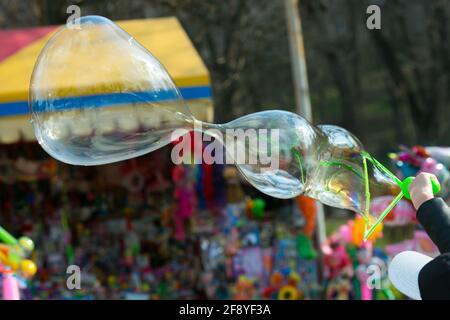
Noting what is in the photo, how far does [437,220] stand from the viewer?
2.19 metres

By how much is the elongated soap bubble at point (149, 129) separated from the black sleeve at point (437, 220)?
2.24ft

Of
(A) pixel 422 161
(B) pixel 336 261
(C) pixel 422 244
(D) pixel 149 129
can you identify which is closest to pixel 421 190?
(D) pixel 149 129

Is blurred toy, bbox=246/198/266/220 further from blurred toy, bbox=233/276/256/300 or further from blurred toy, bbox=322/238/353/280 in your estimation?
blurred toy, bbox=322/238/353/280

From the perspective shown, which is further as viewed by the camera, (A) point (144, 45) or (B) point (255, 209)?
(B) point (255, 209)

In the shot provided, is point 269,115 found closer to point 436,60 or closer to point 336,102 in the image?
point 436,60

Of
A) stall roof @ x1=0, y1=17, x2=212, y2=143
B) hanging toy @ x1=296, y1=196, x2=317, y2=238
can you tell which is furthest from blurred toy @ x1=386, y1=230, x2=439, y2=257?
stall roof @ x1=0, y1=17, x2=212, y2=143

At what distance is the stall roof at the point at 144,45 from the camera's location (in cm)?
635

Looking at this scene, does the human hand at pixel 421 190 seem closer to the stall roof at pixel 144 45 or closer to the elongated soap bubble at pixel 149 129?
the elongated soap bubble at pixel 149 129

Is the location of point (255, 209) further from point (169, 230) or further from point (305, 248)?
point (169, 230)

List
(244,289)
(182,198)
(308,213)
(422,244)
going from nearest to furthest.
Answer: (422,244) → (244,289) → (308,213) → (182,198)

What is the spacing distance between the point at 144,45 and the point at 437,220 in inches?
203

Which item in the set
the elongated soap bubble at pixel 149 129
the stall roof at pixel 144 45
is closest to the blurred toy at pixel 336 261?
the stall roof at pixel 144 45

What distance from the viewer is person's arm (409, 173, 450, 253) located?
2.16 m

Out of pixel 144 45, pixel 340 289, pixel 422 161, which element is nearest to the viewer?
pixel 422 161
